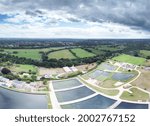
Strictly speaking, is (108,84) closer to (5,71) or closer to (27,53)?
(27,53)

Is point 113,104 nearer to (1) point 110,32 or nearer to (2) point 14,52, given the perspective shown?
(1) point 110,32

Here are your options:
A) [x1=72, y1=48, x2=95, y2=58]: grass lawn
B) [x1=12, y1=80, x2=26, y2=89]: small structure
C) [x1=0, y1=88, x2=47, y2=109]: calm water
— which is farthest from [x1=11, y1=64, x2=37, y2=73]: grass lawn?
[x1=72, y1=48, x2=95, y2=58]: grass lawn

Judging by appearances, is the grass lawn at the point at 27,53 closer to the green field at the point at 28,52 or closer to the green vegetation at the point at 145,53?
the green field at the point at 28,52

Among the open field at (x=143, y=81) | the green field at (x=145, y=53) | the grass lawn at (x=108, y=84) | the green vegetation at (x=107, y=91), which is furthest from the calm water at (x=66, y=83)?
the green field at (x=145, y=53)

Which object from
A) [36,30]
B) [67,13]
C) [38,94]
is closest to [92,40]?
[67,13]

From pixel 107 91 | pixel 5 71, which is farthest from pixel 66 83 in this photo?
pixel 5 71
